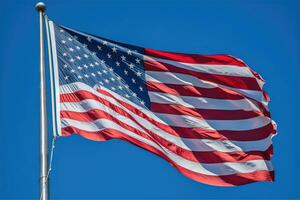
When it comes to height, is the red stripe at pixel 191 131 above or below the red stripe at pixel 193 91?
below

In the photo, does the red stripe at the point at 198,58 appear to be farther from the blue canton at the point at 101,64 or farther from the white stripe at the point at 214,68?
the blue canton at the point at 101,64

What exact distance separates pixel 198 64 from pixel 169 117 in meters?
1.66

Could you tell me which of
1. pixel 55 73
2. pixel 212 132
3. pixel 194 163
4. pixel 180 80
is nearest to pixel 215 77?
pixel 180 80

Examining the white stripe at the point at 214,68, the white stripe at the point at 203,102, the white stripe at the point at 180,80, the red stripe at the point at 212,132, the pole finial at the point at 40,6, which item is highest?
the pole finial at the point at 40,6

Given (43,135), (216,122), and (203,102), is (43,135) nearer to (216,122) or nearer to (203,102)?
(203,102)

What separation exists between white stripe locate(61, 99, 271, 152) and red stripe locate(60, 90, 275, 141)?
0.09 meters

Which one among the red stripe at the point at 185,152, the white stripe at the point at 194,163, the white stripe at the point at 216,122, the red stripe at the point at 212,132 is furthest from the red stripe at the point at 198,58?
the white stripe at the point at 194,163

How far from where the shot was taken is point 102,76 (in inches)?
612

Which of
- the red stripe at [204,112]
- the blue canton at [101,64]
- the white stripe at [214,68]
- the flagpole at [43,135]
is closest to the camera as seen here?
the flagpole at [43,135]

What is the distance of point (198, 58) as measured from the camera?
17.2 metres

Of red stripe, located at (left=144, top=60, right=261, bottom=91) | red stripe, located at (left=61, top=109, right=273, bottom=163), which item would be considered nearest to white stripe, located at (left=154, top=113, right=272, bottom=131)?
red stripe, located at (left=61, top=109, right=273, bottom=163)

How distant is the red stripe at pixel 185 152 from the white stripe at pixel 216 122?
58 cm

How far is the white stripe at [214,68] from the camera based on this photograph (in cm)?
1686

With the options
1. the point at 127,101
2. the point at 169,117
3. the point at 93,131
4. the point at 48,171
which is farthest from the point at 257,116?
the point at 48,171
